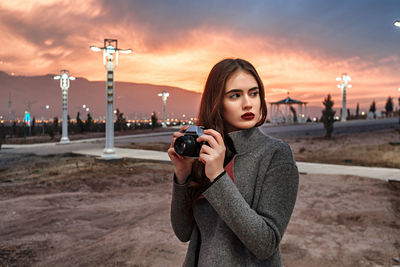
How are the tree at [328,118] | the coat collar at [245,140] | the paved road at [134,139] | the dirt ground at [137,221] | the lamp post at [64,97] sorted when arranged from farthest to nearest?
the lamp post at [64,97] < the tree at [328,118] < the paved road at [134,139] < the dirt ground at [137,221] < the coat collar at [245,140]

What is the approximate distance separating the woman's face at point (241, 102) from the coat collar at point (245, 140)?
32 mm

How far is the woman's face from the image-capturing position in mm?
1345

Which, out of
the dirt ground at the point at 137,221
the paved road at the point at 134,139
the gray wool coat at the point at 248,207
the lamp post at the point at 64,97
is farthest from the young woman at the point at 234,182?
the lamp post at the point at 64,97

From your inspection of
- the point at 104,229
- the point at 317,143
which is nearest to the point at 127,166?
the point at 104,229

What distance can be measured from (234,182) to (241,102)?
1.11ft

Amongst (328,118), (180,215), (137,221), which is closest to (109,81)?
(137,221)

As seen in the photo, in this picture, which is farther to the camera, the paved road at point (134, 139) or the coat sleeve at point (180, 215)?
the paved road at point (134, 139)

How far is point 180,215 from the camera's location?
1.44 metres

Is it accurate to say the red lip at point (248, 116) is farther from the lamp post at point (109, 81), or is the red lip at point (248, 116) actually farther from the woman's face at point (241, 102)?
the lamp post at point (109, 81)

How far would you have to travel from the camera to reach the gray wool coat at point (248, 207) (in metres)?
1.12

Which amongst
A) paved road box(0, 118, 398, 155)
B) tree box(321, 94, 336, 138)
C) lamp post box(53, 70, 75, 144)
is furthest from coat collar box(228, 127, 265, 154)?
lamp post box(53, 70, 75, 144)

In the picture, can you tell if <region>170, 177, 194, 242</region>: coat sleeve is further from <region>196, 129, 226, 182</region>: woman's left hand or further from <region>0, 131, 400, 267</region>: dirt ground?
<region>0, 131, 400, 267</region>: dirt ground

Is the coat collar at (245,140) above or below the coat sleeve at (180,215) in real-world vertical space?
above

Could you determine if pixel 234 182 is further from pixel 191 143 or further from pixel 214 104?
pixel 214 104
